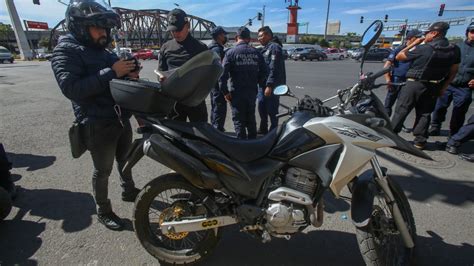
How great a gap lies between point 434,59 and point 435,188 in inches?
77.3

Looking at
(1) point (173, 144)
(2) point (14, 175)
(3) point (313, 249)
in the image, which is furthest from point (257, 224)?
(2) point (14, 175)

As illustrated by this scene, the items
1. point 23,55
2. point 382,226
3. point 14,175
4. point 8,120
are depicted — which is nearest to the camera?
point 382,226

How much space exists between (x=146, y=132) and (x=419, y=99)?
4.18m

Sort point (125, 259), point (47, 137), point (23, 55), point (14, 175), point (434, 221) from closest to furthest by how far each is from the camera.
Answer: point (125, 259)
point (434, 221)
point (14, 175)
point (47, 137)
point (23, 55)

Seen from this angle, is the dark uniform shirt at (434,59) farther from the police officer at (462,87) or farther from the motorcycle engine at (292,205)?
the motorcycle engine at (292,205)

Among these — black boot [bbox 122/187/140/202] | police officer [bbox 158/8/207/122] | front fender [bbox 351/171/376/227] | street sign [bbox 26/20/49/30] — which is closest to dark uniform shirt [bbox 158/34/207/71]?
police officer [bbox 158/8/207/122]

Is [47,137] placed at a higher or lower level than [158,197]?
lower

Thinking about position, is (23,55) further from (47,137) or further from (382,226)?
(382,226)

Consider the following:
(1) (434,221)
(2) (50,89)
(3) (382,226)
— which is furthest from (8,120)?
(1) (434,221)

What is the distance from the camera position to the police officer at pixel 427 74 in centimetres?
387

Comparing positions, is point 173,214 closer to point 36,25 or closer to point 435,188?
point 435,188

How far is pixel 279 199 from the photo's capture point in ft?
5.87

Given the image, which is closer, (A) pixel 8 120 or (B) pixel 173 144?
(B) pixel 173 144

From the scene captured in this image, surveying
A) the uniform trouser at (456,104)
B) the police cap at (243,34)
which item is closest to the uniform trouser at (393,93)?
the uniform trouser at (456,104)
